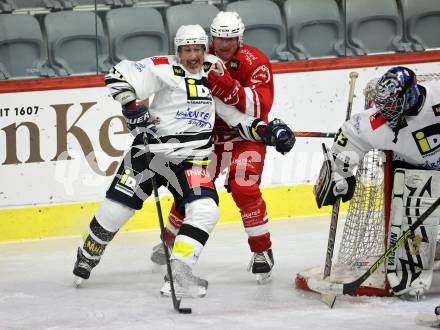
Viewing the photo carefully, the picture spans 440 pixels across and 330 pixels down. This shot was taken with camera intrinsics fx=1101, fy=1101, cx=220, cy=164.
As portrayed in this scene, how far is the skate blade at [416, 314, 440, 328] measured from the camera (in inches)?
155

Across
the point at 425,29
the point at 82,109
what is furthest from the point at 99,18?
the point at 425,29

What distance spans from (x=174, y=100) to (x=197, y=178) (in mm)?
343

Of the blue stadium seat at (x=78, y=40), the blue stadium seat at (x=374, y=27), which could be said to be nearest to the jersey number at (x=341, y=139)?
the blue stadium seat at (x=78, y=40)

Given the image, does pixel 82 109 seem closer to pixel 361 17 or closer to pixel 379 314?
pixel 361 17

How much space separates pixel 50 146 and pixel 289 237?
1382 mm

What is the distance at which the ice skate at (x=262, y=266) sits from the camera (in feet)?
15.9

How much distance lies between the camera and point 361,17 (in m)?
6.79

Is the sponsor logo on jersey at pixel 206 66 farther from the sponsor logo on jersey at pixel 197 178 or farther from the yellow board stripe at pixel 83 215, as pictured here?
the yellow board stripe at pixel 83 215

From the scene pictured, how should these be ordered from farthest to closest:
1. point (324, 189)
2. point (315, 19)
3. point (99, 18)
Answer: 1. point (315, 19)
2. point (99, 18)
3. point (324, 189)

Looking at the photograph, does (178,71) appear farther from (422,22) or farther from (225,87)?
(422,22)

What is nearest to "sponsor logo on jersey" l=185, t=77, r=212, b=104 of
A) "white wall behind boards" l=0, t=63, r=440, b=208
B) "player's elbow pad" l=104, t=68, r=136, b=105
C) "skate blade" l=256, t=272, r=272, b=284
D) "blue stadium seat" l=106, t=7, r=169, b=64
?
"player's elbow pad" l=104, t=68, r=136, b=105

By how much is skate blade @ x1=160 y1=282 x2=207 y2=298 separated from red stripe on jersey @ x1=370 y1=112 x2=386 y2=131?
3.20 ft

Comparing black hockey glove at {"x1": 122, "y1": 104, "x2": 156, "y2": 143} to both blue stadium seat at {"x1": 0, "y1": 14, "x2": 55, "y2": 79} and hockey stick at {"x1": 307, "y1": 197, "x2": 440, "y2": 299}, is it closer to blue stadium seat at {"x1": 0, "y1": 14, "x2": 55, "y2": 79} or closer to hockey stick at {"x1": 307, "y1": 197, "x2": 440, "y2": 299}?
hockey stick at {"x1": 307, "y1": 197, "x2": 440, "y2": 299}

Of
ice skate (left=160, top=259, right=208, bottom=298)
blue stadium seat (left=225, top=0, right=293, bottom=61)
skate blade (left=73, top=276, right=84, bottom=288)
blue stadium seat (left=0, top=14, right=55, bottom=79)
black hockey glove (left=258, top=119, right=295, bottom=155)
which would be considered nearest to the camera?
ice skate (left=160, top=259, right=208, bottom=298)
